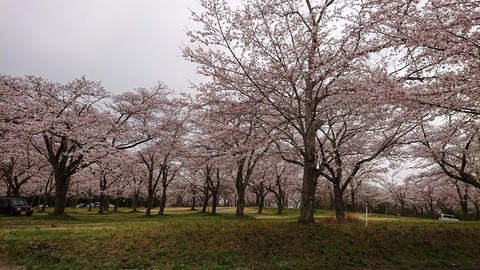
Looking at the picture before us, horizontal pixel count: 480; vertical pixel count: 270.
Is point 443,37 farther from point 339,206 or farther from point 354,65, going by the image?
point 339,206

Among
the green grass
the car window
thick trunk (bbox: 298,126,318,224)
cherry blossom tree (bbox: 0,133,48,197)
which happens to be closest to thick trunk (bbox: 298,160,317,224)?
thick trunk (bbox: 298,126,318,224)

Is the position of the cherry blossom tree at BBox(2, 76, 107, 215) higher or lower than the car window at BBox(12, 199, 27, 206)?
higher

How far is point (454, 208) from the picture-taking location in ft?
185

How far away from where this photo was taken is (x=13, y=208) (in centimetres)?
2569

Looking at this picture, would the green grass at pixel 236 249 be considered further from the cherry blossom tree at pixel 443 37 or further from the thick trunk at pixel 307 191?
the cherry blossom tree at pixel 443 37

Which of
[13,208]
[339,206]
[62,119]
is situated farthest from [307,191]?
[13,208]

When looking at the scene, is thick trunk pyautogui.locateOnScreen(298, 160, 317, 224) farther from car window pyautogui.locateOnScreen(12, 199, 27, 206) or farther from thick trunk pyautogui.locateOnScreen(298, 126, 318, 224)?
car window pyautogui.locateOnScreen(12, 199, 27, 206)

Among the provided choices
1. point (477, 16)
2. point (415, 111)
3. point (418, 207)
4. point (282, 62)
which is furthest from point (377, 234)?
point (418, 207)

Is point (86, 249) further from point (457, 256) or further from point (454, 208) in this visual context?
point (454, 208)

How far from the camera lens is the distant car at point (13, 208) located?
25.7 m

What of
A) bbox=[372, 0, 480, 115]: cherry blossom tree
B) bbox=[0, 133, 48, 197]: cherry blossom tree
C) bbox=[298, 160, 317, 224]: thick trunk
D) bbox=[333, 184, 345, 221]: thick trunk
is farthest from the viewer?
bbox=[0, 133, 48, 197]: cherry blossom tree

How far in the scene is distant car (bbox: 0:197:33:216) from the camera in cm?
2570

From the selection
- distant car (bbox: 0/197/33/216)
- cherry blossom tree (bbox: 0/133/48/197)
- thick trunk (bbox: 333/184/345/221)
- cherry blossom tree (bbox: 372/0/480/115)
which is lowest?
distant car (bbox: 0/197/33/216)

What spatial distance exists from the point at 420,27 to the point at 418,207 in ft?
247
